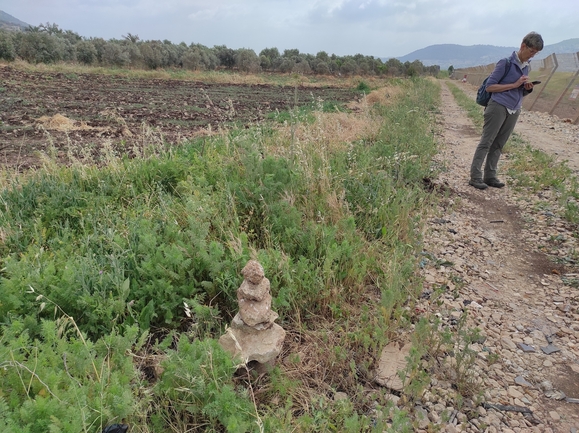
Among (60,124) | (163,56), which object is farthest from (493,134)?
(163,56)

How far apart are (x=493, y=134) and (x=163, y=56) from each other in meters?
44.1

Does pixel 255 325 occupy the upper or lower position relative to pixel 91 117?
upper

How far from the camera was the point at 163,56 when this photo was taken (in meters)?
42.3

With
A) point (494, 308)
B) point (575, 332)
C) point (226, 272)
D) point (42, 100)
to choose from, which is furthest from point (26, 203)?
point (42, 100)

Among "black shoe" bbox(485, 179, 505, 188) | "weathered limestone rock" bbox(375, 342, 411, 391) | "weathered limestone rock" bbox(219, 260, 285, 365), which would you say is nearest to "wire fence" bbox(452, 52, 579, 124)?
"black shoe" bbox(485, 179, 505, 188)

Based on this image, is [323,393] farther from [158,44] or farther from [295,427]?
[158,44]

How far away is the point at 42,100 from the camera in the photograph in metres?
15.0

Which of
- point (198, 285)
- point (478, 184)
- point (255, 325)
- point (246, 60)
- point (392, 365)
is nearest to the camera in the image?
point (255, 325)

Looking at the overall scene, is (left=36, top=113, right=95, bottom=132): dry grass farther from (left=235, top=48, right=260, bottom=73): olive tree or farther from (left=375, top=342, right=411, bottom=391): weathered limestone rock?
(left=235, top=48, right=260, bottom=73): olive tree

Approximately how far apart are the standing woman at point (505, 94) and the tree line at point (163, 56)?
128 ft

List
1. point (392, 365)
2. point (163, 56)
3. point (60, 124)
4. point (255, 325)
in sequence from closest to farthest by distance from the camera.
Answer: point (255, 325)
point (392, 365)
point (60, 124)
point (163, 56)

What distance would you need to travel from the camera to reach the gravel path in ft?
7.29

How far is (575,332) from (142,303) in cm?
334

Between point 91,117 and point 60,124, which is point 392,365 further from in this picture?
point 91,117
